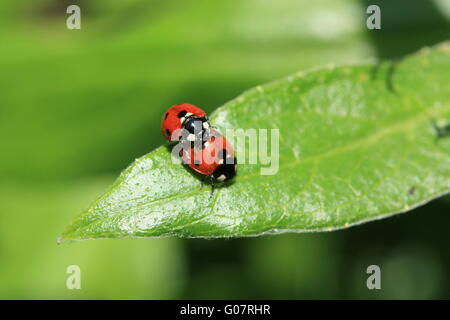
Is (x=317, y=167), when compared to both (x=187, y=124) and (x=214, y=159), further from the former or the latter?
(x=187, y=124)

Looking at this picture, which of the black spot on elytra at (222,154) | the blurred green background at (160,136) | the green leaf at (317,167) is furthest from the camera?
the blurred green background at (160,136)

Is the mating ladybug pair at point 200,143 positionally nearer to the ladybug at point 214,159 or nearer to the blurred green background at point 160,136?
the ladybug at point 214,159

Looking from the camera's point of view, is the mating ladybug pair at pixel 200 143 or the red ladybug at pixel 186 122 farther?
the red ladybug at pixel 186 122

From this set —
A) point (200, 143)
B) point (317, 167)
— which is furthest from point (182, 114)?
point (317, 167)

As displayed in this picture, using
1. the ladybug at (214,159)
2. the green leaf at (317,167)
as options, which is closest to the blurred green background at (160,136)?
the green leaf at (317,167)

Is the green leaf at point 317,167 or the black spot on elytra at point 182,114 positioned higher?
the black spot on elytra at point 182,114

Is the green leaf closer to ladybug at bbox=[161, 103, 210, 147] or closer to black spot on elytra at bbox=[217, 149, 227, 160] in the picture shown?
black spot on elytra at bbox=[217, 149, 227, 160]

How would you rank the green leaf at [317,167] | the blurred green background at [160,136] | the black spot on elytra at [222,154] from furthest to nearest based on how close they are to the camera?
the blurred green background at [160,136] → the black spot on elytra at [222,154] → the green leaf at [317,167]
